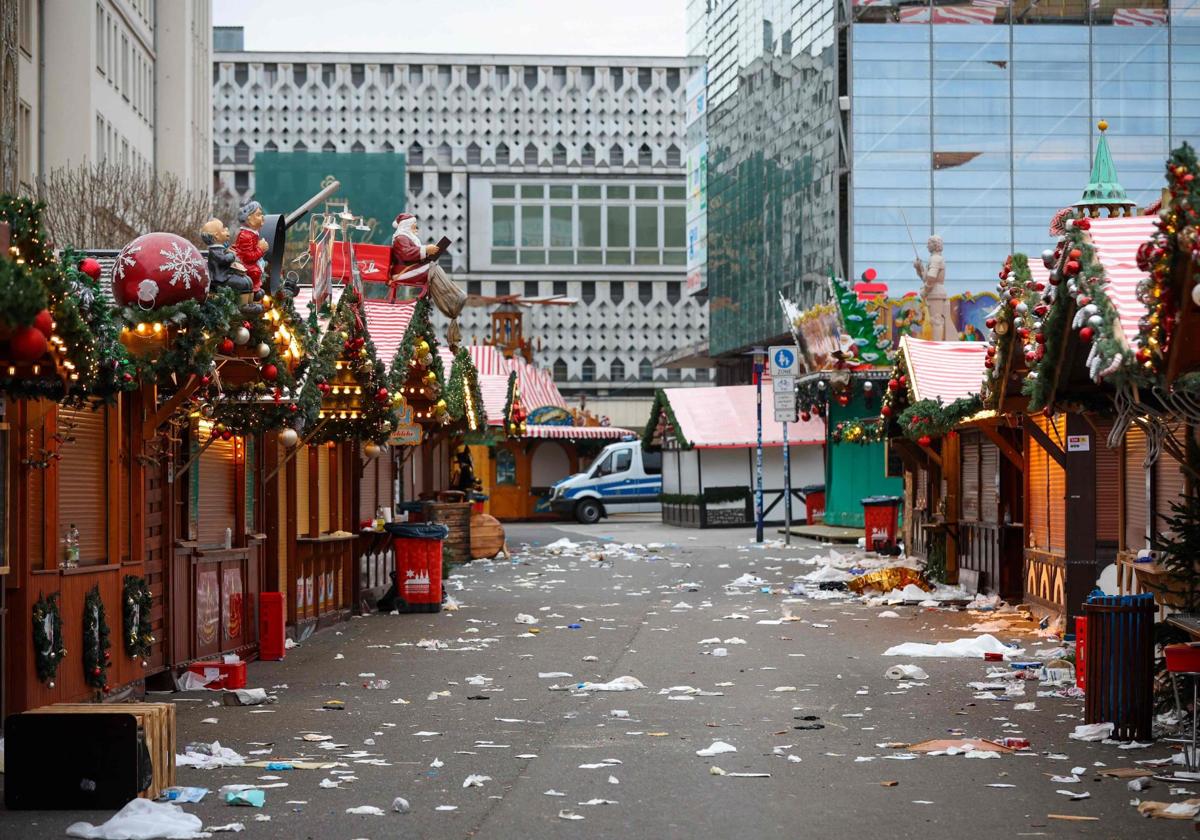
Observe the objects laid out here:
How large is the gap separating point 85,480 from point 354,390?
6.71m

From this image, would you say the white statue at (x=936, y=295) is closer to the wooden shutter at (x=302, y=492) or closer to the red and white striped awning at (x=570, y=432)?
the wooden shutter at (x=302, y=492)

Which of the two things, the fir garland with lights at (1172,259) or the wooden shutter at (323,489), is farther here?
the wooden shutter at (323,489)

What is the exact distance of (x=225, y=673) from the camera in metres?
13.9

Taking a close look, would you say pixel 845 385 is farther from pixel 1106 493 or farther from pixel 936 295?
pixel 1106 493

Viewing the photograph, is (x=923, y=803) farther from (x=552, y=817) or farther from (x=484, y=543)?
(x=484, y=543)

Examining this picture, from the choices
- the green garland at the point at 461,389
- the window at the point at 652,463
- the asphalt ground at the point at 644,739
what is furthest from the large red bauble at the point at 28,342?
the window at the point at 652,463

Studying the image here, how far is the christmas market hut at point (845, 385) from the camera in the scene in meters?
39.6

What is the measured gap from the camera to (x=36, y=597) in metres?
10.8

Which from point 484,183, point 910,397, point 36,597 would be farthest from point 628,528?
point 484,183

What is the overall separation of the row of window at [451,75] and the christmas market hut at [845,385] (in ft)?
231

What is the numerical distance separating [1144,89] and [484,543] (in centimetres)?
4789

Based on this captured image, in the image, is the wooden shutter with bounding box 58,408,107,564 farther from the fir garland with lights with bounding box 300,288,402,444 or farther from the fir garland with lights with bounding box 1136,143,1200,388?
the fir garland with lights with bounding box 1136,143,1200,388

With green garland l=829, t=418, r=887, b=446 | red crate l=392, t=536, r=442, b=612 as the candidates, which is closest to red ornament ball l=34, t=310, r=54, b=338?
red crate l=392, t=536, r=442, b=612

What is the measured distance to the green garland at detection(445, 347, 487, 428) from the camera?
3047 cm
